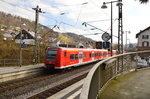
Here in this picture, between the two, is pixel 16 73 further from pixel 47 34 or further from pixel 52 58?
pixel 47 34

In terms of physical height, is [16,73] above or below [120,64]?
below

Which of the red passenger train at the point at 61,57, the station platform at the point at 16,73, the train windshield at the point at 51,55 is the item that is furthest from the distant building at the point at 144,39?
the station platform at the point at 16,73

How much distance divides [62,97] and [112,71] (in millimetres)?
2749

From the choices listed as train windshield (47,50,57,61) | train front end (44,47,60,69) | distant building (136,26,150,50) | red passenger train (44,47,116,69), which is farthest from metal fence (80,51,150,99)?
distant building (136,26,150,50)

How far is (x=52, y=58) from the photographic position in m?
16.2

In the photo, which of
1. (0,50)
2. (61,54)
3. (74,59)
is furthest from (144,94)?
(0,50)

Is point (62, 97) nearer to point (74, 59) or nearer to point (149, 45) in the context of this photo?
point (74, 59)

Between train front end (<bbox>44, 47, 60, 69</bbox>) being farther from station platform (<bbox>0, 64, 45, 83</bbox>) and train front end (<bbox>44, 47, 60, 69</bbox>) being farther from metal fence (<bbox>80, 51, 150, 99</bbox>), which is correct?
metal fence (<bbox>80, 51, 150, 99</bbox>)

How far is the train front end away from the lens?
15750 mm

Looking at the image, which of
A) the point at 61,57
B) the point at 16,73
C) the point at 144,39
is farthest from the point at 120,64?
the point at 144,39

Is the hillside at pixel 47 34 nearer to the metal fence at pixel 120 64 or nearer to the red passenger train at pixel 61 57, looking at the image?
the red passenger train at pixel 61 57

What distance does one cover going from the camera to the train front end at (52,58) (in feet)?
51.7

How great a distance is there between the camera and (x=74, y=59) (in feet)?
60.6

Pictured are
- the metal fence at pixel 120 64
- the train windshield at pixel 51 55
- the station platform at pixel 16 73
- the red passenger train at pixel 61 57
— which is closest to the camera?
the metal fence at pixel 120 64
